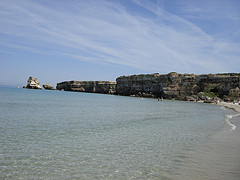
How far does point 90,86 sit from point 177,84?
222 feet

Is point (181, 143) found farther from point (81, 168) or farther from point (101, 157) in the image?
point (81, 168)

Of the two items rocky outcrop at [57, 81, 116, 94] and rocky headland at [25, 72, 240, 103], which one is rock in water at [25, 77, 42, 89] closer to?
rocky outcrop at [57, 81, 116, 94]

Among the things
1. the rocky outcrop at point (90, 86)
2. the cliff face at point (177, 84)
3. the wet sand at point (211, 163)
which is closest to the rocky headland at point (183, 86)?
the cliff face at point (177, 84)

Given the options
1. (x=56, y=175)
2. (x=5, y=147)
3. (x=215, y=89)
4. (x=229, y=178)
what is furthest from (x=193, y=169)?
(x=215, y=89)

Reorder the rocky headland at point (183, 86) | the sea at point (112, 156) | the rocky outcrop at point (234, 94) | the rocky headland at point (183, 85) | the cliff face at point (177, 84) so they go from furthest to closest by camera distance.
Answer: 1. the cliff face at point (177, 84)
2. the rocky headland at point (183, 85)
3. the rocky headland at point (183, 86)
4. the rocky outcrop at point (234, 94)
5. the sea at point (112, 156)

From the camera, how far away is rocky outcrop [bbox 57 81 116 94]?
128 metres

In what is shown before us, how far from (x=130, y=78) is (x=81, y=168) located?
4104 inches

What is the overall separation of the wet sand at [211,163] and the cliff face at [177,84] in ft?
255

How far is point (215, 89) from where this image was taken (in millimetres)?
82000

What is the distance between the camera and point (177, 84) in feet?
295

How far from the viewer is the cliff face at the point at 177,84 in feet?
264

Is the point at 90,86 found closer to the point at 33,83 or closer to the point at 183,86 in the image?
the point at 33,83

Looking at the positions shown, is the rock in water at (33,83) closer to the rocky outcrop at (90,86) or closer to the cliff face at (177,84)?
the rocky outcrop at (90,86)

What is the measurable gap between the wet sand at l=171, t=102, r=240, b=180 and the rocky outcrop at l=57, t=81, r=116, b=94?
116 m
